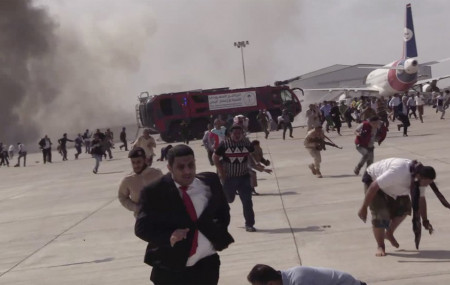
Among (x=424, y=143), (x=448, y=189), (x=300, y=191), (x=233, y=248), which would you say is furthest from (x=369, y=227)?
(x=424, y=143)

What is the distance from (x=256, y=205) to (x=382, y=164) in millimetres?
5602

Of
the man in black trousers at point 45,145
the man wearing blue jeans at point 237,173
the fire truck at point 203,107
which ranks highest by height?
the fire truck at point 203,107

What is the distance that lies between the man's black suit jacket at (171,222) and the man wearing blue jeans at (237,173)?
5.83 m

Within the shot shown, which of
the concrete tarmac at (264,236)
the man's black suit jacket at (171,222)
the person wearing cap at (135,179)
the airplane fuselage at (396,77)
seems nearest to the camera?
the man's black suit jacket at (171,222)

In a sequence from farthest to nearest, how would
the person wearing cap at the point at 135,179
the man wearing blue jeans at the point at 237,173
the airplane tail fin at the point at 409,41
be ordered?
the airplane tail fin at the point at 409,41 < the man wearing blue jeans at the point at 237,173 < the person wearing cap at the point at 135,179

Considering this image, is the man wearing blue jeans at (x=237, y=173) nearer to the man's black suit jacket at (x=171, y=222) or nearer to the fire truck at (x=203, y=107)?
the man's black suit jacket at (x=171, y=222)

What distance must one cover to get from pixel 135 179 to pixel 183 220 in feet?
9.29

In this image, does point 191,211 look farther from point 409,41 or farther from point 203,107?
point 409,41

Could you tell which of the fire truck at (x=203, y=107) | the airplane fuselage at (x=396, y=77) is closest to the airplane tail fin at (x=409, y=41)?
the airplane fuselage at (x=396, y=77)

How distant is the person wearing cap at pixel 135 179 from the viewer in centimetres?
705

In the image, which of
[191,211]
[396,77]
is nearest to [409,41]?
[396,77]

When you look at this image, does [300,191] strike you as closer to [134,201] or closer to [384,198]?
[384,198]

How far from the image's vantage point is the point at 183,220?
4.31 m

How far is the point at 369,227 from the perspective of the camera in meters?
9.55
